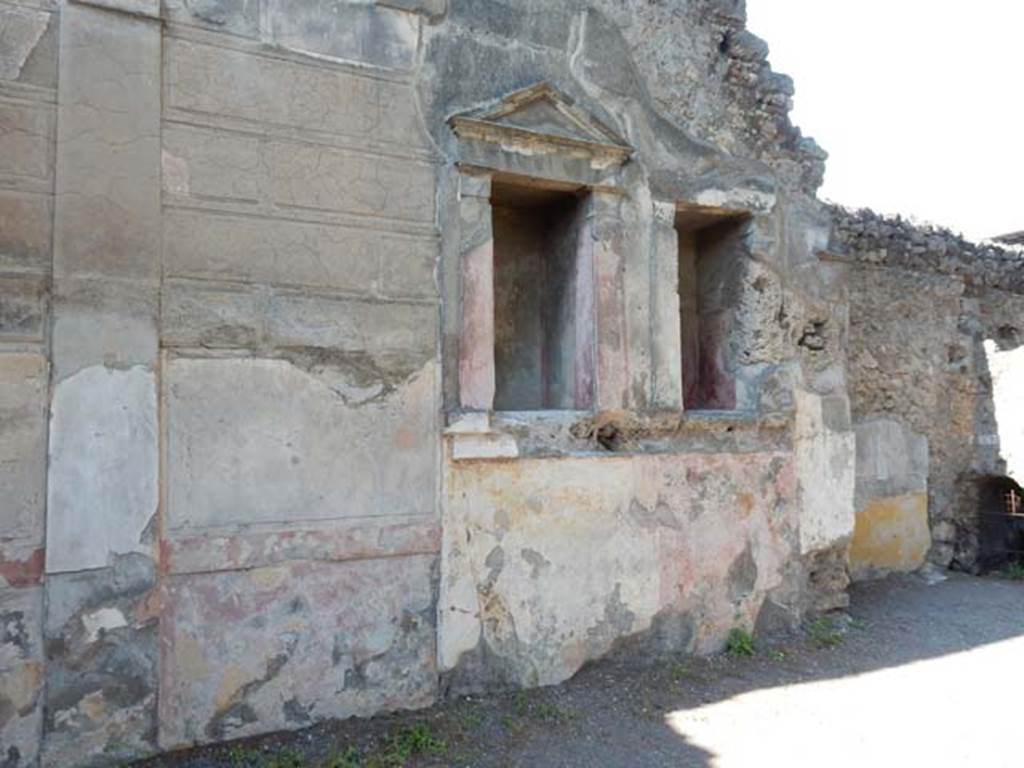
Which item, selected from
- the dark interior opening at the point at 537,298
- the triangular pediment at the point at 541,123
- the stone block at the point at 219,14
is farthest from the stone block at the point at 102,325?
the dark interior opening at the point at 537,298

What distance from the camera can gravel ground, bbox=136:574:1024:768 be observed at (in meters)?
3.14

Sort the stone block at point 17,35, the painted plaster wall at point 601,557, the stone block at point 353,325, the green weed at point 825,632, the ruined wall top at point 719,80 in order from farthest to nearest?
the green weed at point 825,632 → the ruined wall top at point 719,80 → the painted plaster wall at point 601,557 → the stone block at point 353,325 → the stone block at point 17,35

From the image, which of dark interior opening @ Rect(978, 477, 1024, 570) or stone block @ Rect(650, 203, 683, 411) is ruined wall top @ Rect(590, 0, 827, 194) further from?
dark interior opening @ Rect(978, 477, 1024, 570)

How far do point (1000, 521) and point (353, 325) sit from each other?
6475 mm

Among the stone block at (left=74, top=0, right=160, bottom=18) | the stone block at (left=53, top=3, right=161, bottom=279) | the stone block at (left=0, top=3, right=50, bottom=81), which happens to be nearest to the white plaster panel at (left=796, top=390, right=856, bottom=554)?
the stone block at (left=53, top=3, right=161, bottom=279)

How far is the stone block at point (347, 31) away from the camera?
341cm

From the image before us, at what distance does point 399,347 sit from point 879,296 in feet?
15.4

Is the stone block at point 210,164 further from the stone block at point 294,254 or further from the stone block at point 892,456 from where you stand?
the stone block at point 892,456

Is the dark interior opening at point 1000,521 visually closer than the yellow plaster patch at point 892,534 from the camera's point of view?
No

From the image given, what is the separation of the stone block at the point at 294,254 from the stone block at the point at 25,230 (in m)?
0.42

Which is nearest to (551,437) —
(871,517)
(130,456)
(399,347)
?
(399,347)

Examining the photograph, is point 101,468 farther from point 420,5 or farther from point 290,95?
point 420,5

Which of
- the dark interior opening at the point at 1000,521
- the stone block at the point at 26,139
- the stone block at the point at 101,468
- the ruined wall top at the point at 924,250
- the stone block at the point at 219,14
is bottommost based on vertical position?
the dark interior opening at the point at 1000,521

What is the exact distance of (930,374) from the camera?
6.71m
